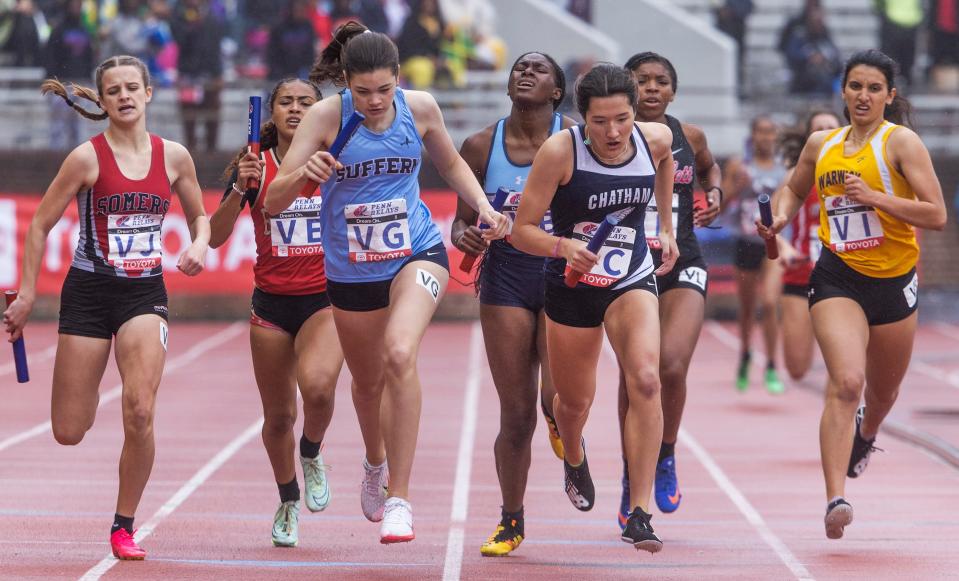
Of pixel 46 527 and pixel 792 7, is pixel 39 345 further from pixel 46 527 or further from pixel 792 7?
pixel 792 7

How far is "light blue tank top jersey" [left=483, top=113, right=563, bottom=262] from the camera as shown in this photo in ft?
24.8

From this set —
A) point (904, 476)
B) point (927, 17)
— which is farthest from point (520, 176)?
point (927, 17)

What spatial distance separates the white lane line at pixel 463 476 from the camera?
24.1 feet

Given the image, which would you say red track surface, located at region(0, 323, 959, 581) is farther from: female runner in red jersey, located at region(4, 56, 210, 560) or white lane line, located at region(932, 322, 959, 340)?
white lane line, located at region(932, 322, 959, 340)

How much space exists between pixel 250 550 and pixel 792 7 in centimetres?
2086

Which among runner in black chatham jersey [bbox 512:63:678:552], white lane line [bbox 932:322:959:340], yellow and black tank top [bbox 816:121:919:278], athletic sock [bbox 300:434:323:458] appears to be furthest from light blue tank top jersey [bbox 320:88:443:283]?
white lane line [bbox 932:322:959:340]

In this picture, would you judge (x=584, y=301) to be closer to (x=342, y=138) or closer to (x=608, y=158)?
(x=608, y=158)

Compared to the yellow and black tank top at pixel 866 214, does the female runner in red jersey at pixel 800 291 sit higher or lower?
lower

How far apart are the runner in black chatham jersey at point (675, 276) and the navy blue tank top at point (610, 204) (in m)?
1.12

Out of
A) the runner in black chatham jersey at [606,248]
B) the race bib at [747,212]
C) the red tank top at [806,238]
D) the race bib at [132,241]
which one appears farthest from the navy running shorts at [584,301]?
the race bib at [747,212]

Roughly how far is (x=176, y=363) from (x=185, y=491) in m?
8.10

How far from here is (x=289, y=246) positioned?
770 cm

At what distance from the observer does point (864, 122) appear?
7.48m

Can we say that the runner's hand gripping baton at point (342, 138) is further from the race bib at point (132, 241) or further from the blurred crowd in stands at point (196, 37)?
the blurred crowd in stands at point (196, 37)
